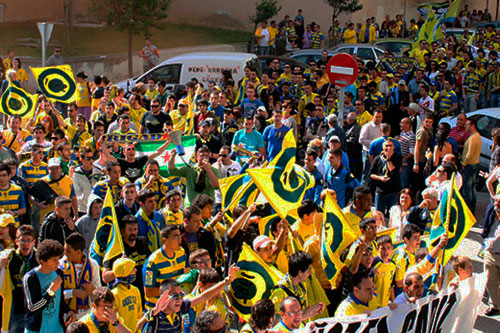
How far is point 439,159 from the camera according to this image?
11.7 meters

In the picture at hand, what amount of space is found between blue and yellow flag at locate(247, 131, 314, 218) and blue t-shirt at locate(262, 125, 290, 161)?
418cm

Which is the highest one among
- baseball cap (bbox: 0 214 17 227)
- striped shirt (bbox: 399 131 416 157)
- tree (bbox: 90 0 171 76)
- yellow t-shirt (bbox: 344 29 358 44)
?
tree (bbox: 90 0 171 76)

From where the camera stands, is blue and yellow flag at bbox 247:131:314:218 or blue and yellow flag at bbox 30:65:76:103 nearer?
blue and yellow flag at bbox 247:131:314:218

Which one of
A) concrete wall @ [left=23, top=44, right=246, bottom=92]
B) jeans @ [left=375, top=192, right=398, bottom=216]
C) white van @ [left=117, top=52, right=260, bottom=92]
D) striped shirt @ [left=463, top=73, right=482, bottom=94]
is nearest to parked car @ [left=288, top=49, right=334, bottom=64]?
white van @ [left=117, top=52, right=260, bottom=92]

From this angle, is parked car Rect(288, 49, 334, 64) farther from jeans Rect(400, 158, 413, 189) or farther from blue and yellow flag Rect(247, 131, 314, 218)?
blue and yellow flag Rect(247, 131, 314, 218)

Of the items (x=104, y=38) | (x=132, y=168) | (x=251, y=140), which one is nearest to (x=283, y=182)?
(x=132, y=168)

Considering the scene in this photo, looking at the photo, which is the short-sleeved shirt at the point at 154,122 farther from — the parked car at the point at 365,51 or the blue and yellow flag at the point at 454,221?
the parked car at the point at 365,51

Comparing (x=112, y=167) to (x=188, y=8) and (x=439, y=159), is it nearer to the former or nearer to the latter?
(x=439, y=159)

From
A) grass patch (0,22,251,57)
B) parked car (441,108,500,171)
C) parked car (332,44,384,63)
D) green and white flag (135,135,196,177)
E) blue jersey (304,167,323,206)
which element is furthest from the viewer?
grass patch (0,22,251,57)

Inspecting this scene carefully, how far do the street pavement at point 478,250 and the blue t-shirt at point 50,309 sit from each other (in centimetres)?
463

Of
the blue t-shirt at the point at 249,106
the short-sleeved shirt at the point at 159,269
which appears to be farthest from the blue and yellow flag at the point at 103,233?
the blue t-shirt at the point at 249,106

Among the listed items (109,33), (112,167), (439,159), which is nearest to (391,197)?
(439,159)

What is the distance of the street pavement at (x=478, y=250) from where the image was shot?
27.6 ft

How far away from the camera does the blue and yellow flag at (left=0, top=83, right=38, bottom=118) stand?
12.8 m
